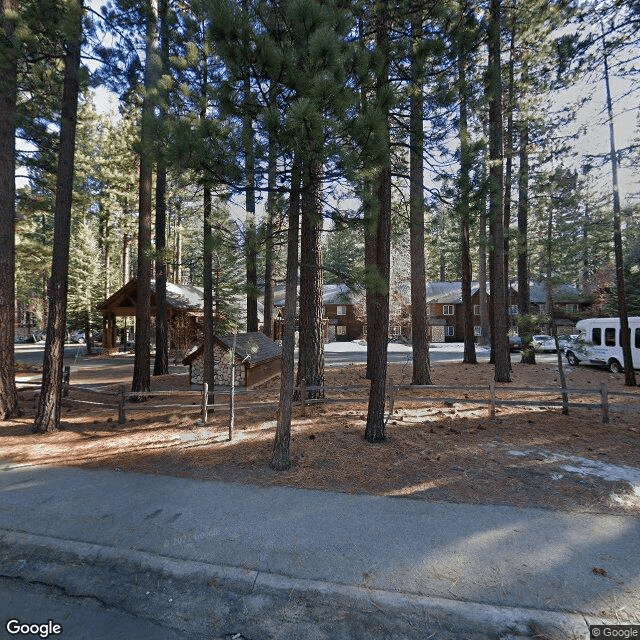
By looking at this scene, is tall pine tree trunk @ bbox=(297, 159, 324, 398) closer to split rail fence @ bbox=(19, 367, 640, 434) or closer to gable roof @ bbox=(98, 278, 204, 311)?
split rail fence @ bbox=(19, 367, 640, 434)

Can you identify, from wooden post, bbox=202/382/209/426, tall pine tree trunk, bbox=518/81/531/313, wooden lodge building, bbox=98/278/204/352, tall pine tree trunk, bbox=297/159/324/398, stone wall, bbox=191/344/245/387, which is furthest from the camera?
wooden lodge building, bbox=98/278/204/352

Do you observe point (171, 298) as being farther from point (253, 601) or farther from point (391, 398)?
point (253, 601)

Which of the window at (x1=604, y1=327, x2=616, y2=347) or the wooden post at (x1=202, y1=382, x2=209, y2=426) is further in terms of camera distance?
the window at (x1=604, y1=327, x2=616, y2=347)

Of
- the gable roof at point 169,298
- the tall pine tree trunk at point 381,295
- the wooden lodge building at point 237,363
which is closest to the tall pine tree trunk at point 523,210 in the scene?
the tall pine tree trunk at point 381,295

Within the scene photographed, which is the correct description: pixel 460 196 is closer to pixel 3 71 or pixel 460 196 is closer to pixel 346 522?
pixel 346 522

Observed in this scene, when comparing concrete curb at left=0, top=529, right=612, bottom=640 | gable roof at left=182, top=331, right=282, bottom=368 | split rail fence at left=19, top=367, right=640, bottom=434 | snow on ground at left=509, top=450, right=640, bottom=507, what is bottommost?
concrete curb at left=0, top=529, right=612, bottom=640

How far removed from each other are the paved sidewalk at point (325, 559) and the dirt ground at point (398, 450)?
541 mm

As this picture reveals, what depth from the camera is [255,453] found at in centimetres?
620

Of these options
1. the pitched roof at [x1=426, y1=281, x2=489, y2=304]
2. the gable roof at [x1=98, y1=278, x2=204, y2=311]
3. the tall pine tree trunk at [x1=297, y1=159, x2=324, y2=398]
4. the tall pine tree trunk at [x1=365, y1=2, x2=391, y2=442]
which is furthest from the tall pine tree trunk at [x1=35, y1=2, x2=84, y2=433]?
the pitched roof at [x1=426, y1=281, x2=489, y2=304]

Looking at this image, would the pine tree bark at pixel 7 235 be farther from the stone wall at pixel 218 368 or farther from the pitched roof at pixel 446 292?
the pitched roof at pixel 446 292

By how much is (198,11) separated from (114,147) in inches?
948

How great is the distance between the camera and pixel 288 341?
17.9 ft

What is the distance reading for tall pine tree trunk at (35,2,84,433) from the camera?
754 cm

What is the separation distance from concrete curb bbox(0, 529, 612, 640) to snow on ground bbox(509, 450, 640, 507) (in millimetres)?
2612
